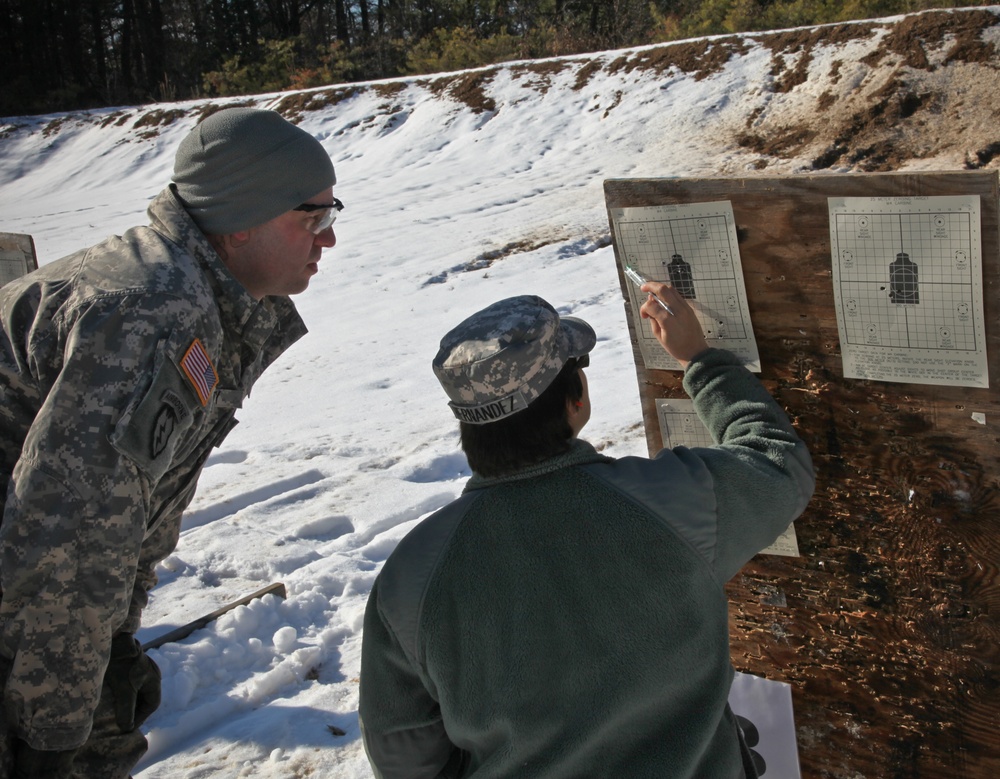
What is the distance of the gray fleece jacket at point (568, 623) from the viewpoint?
1475 millimetres

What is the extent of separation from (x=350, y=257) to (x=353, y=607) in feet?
19.3

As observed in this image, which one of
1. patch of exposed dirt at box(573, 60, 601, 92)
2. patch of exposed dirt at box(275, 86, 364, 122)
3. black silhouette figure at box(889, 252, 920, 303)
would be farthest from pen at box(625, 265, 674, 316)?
patch of exposed dirt at box(275, 86, 364, 122)

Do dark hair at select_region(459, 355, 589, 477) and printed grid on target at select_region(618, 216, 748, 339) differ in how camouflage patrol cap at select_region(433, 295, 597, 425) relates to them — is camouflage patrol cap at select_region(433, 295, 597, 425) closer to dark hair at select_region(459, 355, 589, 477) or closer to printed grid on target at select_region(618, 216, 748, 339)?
dark hair at select_region(459, 355, 589, 477)

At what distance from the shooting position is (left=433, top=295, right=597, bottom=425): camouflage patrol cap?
1526mm

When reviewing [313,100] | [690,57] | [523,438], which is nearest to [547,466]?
[523,438]

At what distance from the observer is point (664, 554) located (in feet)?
4.95

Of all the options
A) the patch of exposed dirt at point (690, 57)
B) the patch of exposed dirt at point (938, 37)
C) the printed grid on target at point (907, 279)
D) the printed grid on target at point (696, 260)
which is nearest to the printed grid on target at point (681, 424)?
the printed grid on target at point (696, 260)

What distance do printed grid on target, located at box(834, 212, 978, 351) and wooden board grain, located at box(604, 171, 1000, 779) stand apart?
4 centimetres

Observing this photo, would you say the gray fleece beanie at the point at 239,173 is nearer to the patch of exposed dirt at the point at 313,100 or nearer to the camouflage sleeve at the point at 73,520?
the camouflage sleeve at the point at 73,520

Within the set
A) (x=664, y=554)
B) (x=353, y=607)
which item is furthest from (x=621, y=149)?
(x=664, y=554)

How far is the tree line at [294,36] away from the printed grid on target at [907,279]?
12692mm

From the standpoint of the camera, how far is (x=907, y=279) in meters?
1.88

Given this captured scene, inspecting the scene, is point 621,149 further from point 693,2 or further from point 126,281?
point 693,2

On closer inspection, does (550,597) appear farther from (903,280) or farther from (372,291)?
(372,291)
